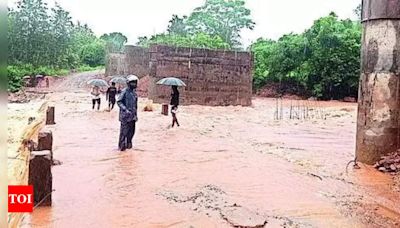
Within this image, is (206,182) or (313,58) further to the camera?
(313,58)

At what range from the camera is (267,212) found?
6676 millimetres

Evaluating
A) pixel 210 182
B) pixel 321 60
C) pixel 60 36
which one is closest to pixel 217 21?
pixel 321 60

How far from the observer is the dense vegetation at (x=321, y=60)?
34.3 m

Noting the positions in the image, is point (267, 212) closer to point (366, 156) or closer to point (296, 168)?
point (296, 168)

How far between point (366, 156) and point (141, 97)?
2118cm

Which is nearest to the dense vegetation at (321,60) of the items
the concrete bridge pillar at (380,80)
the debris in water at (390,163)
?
the concrete bridge pillar at (380,80)

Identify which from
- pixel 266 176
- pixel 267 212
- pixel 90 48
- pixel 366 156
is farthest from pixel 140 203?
pixel 90 48

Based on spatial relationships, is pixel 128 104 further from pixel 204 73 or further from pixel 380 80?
pixel 204 73

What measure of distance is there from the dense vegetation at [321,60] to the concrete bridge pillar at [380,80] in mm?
24510

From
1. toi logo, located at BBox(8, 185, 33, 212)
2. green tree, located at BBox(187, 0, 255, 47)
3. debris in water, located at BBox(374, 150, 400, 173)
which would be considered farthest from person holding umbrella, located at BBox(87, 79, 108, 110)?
green tree, located at BBox(187, 0, 255, 47)

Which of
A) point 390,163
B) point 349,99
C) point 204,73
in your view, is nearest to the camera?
point 390,163

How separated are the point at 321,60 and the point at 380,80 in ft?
83.1

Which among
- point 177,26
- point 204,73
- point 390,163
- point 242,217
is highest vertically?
point 177,26

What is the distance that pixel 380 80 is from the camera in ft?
33.7
